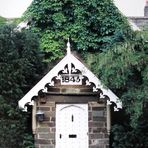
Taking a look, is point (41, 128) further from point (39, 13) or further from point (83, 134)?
point (39, 13)

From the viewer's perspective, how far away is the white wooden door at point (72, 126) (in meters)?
15.5

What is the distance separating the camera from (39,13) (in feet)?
59.9

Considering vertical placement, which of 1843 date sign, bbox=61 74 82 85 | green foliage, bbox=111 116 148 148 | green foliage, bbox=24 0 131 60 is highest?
green foliage, bbox=24 0 131 60

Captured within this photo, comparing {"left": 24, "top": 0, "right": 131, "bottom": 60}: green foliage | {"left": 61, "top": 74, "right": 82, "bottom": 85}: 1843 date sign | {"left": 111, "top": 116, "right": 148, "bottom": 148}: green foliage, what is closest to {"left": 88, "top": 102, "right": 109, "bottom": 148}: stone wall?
{"left": 111, "top": 116, "right": 148, "bottom": 148}: green foliage

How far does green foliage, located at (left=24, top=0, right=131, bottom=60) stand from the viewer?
1800cm

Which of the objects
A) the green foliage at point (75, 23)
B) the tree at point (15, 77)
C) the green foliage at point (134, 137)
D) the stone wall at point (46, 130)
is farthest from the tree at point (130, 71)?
the green foliage at point (75, 23)

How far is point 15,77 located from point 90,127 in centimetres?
280

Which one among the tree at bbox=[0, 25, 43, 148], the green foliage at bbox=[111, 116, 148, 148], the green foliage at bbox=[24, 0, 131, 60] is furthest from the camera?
the green foliage at bbox=[24, 0, 131, 60]

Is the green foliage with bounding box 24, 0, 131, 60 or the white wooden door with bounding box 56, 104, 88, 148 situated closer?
the white wooden door with bounding box 56, 104, 88, 148

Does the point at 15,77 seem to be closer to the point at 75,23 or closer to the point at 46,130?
the point at 46,130

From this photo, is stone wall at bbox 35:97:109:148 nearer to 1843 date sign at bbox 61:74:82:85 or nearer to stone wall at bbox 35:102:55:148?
stone wall at bbox 35:102:55:148

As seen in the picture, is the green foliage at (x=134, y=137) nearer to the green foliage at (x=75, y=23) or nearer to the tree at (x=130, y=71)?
the tree at (x=130, y=71)

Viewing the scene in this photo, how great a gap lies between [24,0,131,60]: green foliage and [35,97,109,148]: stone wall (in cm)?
298

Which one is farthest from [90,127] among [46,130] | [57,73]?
[57,73]
